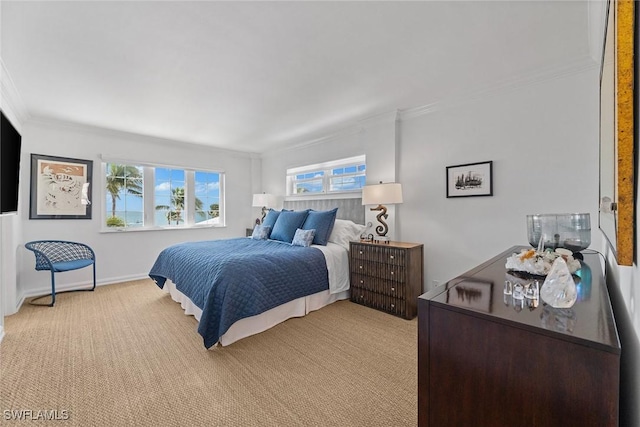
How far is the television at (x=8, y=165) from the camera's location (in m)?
2.25

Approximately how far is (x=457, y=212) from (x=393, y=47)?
1874 mm

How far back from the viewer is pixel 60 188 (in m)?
3.86

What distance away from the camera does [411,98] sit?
123 inches

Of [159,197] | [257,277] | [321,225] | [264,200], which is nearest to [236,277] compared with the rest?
[257,277]

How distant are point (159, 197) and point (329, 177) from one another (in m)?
3.00

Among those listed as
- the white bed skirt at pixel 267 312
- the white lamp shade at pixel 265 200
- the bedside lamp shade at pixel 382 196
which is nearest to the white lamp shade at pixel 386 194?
the bedside lamp shade at pixel 382 196

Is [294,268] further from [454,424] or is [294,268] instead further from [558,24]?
[558,24]

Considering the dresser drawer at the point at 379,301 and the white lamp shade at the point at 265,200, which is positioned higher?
the white lamp shade at the point at 265,200

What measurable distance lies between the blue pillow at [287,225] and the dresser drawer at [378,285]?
103cm

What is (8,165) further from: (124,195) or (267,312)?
(267,312)

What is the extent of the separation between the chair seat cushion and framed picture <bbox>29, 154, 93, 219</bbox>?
72cm

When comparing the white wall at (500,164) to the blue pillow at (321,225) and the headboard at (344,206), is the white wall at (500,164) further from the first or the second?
the blue pillow at (321,225)

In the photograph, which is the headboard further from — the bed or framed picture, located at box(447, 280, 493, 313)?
framed picture, located at box(447, 280, 493, 313)

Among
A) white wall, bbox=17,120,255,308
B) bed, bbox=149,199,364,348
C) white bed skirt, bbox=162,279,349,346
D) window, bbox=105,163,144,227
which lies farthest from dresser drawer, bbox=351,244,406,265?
window, bbox=105,163,144,227
